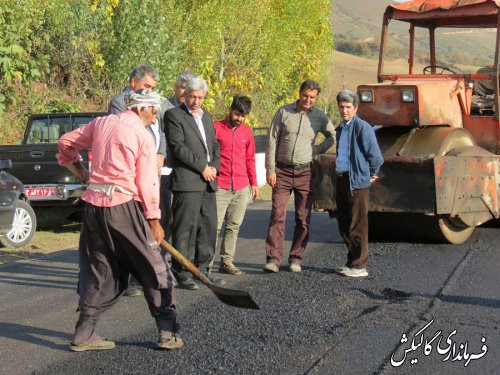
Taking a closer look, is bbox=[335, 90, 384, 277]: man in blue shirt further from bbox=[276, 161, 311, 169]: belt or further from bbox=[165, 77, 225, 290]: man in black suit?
bbox=[165, 77, 225, 290]: man in black suit

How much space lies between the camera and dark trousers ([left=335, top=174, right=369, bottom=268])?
9.57m

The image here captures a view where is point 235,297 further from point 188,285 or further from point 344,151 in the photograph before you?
point 344,151

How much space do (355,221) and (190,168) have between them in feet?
6.00

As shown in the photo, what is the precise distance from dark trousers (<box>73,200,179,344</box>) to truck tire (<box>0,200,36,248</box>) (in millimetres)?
5814

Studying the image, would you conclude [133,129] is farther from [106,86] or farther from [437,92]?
[106,86]

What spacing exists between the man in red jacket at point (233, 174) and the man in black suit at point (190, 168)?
1.48 feet

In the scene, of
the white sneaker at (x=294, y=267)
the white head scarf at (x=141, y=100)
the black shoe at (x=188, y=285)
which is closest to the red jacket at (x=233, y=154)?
the white sneaker at (x=294, y=267)

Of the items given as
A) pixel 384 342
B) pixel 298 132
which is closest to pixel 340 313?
pixel 384 342

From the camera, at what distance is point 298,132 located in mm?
9867

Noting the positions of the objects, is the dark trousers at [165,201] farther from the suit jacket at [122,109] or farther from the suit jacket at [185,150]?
the suit jacket at [122,109]

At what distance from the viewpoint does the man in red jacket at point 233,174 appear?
31.4 feet

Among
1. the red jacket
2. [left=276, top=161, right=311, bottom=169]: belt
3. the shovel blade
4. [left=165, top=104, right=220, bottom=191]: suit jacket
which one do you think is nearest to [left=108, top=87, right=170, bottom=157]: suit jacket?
[left=165, top=104, right=220, bottom=191]: suit jacket

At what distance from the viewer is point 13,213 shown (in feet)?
39.4

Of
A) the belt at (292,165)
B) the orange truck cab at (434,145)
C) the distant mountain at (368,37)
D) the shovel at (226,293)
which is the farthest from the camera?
the distant mountain at (368,37)
